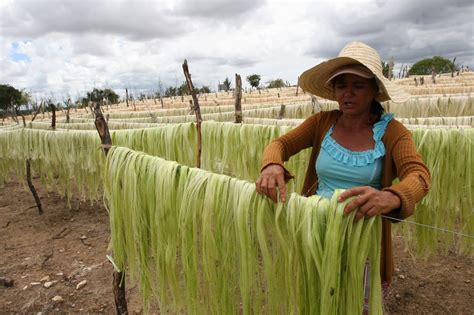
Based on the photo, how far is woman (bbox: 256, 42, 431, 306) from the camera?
1.51 meters

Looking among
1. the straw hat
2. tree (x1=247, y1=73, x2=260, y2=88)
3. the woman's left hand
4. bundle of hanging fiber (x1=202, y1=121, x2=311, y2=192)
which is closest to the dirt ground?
bundle of hanging fiber (x1=202, y1=121, x2=311, y2=192)

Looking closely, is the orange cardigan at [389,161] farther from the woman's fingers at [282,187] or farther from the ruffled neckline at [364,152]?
the woman's fingers at [282,187]

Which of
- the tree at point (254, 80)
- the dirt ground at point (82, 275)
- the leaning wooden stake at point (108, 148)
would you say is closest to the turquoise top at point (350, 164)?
the leaning wooden stake at point (108, 148)

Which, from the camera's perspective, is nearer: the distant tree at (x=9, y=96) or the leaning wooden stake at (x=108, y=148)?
the leaning wooden stake at (x=108, y=148)

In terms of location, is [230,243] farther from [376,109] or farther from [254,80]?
[254,80]

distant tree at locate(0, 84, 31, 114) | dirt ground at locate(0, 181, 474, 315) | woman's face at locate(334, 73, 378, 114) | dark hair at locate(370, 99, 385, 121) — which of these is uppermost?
distant tree at locate(0, 84, 31, 114)

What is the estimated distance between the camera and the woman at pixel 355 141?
1.51 m

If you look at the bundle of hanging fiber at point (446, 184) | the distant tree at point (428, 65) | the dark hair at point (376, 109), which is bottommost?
the bundle of hanging fiber at point (446, 184)

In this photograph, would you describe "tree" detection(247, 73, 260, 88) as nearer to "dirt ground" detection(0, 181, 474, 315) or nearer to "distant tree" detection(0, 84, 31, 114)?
"distant tree" detection(0, 84, 31, 114)

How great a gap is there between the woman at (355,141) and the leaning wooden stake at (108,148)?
1.31 meters

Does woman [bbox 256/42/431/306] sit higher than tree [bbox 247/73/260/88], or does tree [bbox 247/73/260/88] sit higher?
tree [bbox 247/73/260/88]

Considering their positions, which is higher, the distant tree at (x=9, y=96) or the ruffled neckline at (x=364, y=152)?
the distant tree at (x=9, y=96)

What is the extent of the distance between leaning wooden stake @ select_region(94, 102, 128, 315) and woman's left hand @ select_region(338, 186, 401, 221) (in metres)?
1.82

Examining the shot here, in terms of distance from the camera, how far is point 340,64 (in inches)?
70.8
